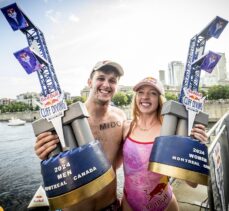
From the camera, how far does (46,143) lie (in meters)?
1.60

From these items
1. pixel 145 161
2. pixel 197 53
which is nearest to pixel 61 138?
pixel 145 161

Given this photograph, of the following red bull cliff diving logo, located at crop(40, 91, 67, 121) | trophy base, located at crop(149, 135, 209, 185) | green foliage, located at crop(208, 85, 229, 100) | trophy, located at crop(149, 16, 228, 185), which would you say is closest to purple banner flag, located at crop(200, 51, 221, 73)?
trophy, located at crop(149, 16, 228, 185)

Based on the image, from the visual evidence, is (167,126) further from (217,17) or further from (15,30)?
(15,30)

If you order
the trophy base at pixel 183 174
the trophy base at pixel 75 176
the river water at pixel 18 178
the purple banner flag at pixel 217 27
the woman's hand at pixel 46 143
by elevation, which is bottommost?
the river water at pixel 18 178

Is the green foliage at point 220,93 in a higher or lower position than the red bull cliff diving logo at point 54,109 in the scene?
lower

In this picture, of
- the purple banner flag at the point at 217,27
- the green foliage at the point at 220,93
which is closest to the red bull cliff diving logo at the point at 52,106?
the purple banner flag at the point at 217,27

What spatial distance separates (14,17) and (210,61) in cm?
151

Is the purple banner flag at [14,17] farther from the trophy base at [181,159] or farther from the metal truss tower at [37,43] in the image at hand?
the trophy base at [181,159]

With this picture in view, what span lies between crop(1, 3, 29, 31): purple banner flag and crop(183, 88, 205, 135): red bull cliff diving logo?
130 centimetres

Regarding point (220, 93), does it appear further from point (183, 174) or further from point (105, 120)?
point (183, 174)

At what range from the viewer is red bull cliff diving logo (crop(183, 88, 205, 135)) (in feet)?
5.51

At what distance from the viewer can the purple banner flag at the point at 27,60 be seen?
1579 millimetres

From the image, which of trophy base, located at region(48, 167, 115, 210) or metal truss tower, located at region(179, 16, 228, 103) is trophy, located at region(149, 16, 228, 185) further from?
trophy base, located at region(48, 167, 115, 210)

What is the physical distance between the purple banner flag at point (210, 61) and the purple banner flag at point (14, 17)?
4.52 feet
